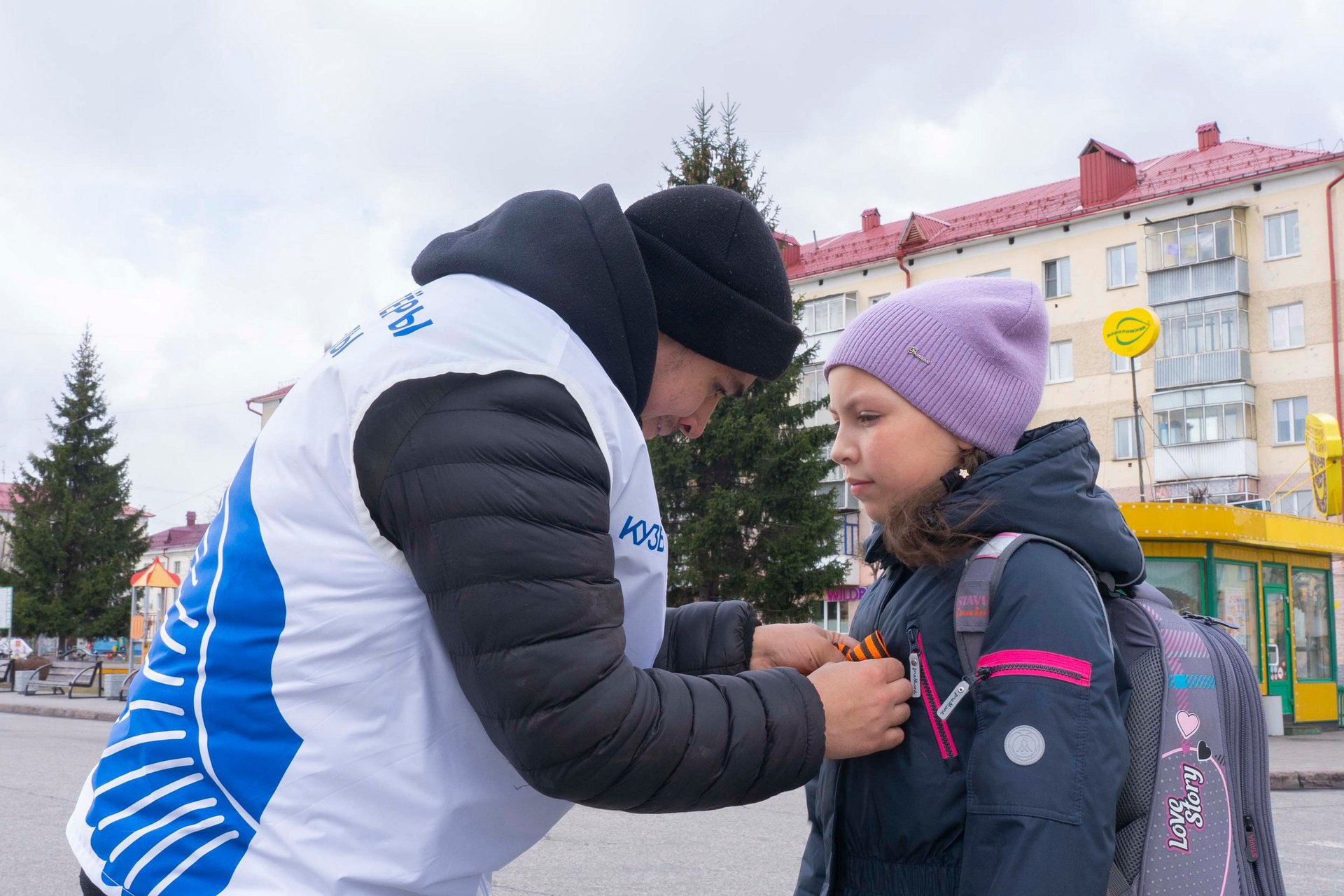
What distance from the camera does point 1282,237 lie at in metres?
34.4

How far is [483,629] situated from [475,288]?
0.44m

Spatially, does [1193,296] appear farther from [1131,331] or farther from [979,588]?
[979,588]

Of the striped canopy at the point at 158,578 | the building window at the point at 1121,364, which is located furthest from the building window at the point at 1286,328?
the striped canopy at the point at 158,578

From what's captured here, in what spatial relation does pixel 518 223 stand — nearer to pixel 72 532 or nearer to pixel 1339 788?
pixel 1339 788

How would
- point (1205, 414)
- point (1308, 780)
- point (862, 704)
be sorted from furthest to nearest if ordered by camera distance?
1. point (1205, 414)
2. point (1308, 780)
3. point (862, 704)

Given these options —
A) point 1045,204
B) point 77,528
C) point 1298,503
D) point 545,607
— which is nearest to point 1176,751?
point 545,607

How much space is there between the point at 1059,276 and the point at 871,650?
39.9m

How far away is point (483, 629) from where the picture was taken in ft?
4.20

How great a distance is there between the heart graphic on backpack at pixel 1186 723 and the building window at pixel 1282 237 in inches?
1455

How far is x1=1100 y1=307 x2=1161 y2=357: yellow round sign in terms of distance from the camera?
20219 millimetres

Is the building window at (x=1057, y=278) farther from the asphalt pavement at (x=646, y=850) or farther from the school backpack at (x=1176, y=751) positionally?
the school backpack at (x=1176, y=751)

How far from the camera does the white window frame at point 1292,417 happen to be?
3400 cm

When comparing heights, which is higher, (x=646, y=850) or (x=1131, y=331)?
(x=1131, y=331)

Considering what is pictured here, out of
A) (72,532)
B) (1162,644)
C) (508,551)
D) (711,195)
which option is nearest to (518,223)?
(711,195)
